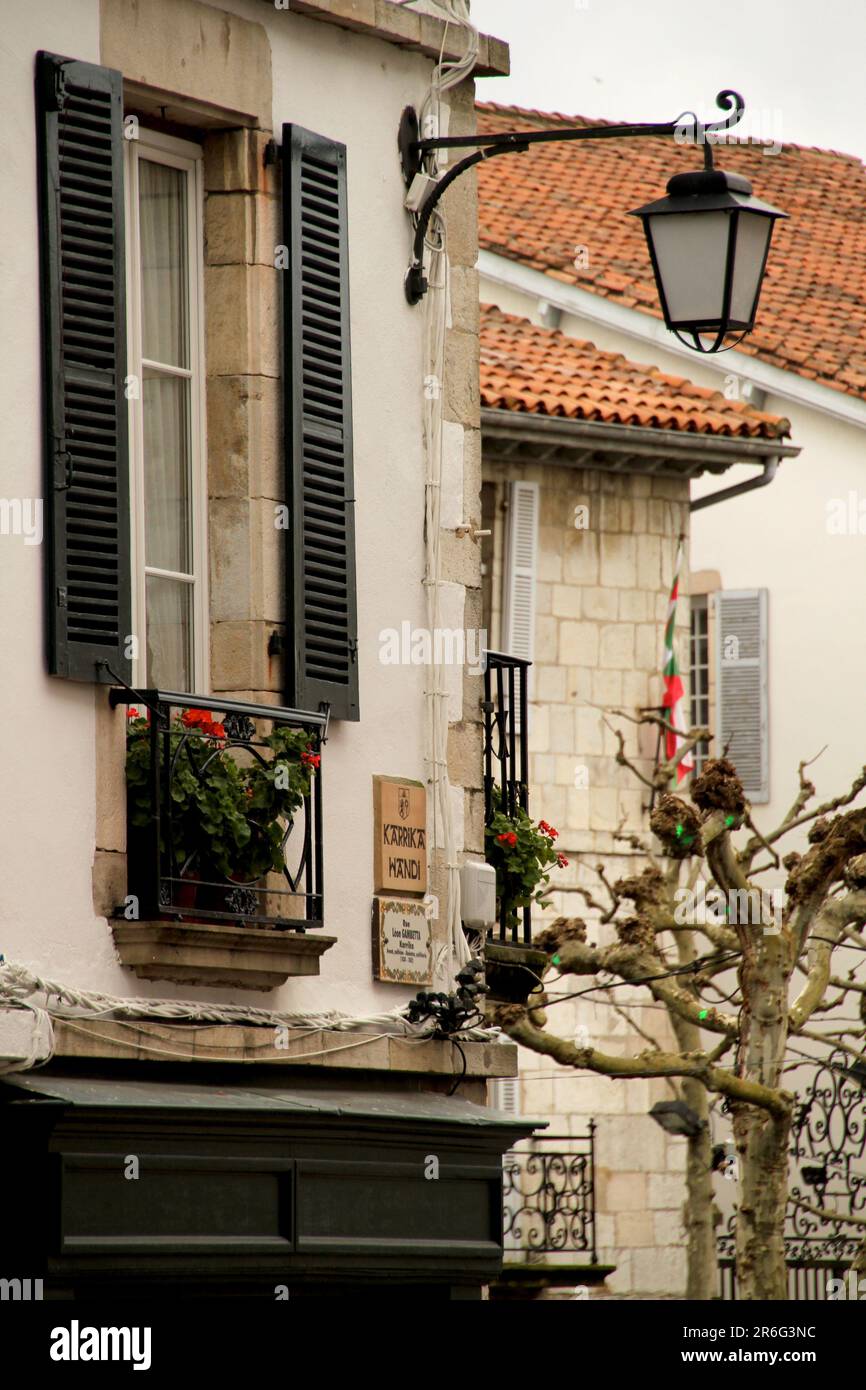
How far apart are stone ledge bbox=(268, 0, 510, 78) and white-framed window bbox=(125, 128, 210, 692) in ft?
2.61

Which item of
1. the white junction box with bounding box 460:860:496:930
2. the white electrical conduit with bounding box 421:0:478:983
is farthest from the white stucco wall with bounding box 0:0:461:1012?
the white junction box with bounding box 460:860:496:930

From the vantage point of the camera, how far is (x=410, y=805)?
32.6 feet

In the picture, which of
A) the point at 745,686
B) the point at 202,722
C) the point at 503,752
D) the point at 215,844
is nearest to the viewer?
the point at 215,844

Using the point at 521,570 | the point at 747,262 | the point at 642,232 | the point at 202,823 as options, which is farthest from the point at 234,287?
the point at 642,232

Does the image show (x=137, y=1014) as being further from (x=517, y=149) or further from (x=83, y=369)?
(x=517, y=149)

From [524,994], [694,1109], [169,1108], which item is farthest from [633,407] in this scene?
[169,1108]

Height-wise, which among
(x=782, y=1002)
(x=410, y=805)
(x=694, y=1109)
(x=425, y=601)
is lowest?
(x=694, y=1109)

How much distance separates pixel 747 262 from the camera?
9.52 m

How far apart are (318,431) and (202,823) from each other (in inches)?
68.8

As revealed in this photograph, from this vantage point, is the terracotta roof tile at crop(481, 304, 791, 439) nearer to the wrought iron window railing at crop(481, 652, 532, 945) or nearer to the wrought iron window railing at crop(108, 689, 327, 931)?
the wrought iron window railing at crop(481, 652, 532, 945)

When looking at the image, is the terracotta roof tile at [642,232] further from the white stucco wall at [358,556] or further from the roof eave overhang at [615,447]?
the white stucco wall at [358,556]

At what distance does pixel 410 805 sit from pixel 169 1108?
1978mm

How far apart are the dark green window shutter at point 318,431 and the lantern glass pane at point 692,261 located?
1.21 m
